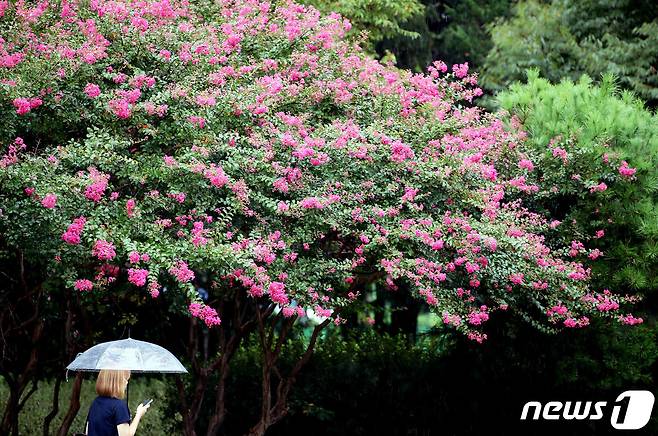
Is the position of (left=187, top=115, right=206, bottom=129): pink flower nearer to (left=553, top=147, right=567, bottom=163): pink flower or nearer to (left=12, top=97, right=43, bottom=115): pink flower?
(left=12, top=97, right=43, bottom=115): pink flower

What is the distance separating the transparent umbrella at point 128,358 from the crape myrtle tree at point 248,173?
0.43m

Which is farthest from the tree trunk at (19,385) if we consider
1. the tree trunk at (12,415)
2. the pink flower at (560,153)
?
the pink flower at (560,153)

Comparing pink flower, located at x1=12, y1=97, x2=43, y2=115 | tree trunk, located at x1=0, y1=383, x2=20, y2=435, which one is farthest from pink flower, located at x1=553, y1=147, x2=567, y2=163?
tree trunk, located at x1=0, y1=383, x2=20, y2=435

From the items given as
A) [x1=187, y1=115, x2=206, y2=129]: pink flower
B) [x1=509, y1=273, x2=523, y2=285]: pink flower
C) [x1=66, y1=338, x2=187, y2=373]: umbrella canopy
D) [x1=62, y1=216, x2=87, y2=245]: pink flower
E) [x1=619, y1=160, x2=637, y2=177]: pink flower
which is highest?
[x1=187, y1=115, x2=206, y2=129]: pink flower

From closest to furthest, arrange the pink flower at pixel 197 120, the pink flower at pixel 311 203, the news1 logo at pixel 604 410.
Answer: the pink flower at pixel 311 203
the pink flower at pixel 197 120
the news1 logo at pixel 604 410

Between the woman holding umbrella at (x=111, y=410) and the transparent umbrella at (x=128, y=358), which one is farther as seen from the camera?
the transparent umbrella at (x=128, y=358)

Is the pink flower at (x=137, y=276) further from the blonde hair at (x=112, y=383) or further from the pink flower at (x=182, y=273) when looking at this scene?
the blonde hair at (x=112, y=383)

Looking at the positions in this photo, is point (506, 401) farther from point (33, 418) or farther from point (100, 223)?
point (33, 418)

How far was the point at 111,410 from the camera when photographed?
5.91 m

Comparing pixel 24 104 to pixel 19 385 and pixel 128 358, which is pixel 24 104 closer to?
pixel 128 358

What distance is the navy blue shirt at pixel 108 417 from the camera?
591 centimetres

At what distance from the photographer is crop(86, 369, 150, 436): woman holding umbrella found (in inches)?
233

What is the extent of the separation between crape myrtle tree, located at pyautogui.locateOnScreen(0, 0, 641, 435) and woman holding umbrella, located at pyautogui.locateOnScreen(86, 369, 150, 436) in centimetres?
95

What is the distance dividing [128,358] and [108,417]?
0.53 m
